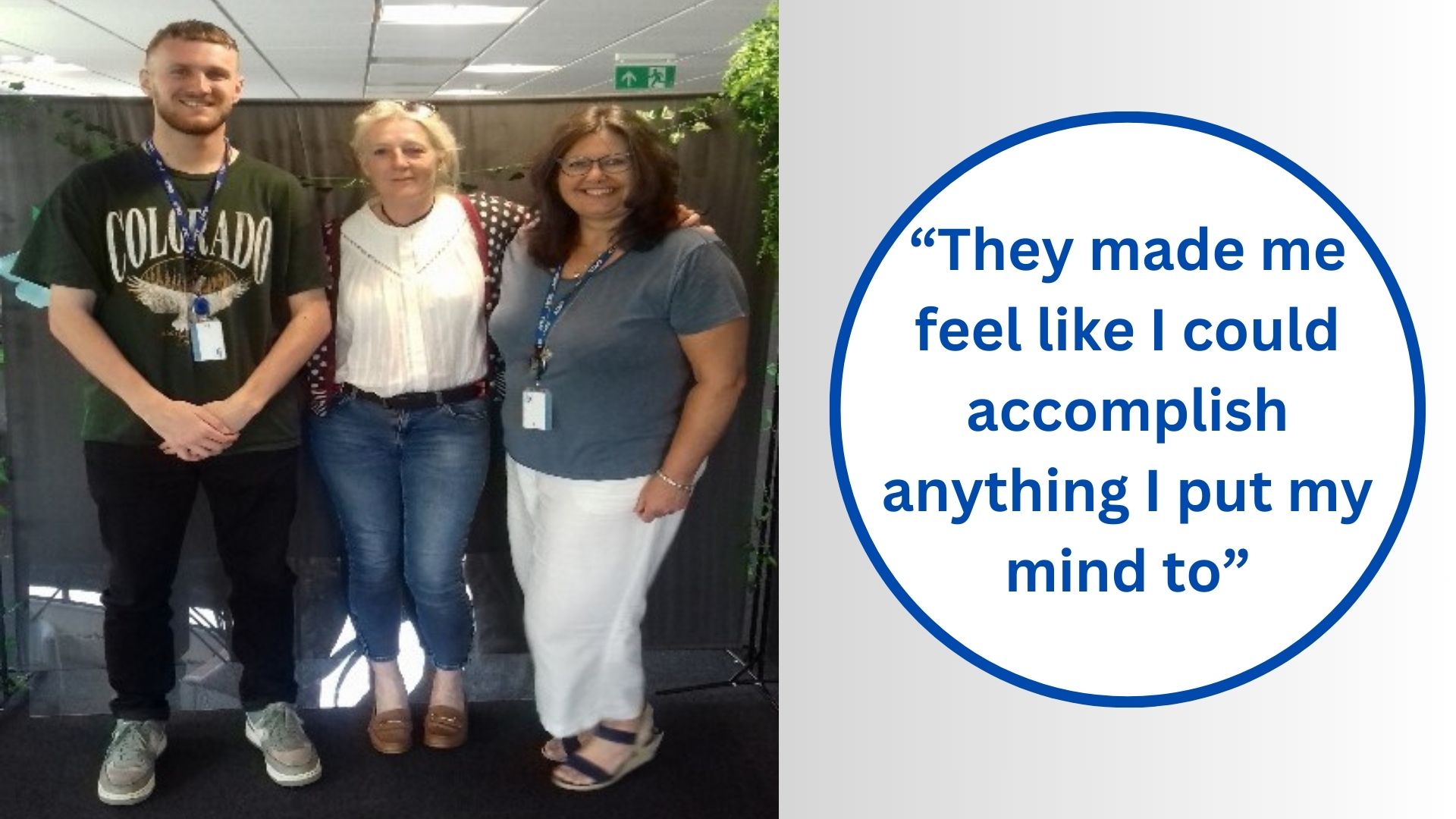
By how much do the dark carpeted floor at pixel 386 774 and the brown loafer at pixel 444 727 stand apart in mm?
17

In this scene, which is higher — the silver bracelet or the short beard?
the short beard

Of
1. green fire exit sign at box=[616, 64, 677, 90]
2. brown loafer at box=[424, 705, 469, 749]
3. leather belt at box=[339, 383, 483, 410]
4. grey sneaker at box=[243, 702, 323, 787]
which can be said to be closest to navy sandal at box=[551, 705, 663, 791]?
brown loafer at box=[424, 705, 469, 749]

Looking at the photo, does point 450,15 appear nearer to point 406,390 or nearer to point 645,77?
point 645,77

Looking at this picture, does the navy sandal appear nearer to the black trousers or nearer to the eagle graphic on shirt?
the black trousers

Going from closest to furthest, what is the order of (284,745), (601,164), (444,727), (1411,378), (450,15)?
1. (1411,378)
2. (601,164)
3. (284,745)
4. (444,727)
5. (450,15)

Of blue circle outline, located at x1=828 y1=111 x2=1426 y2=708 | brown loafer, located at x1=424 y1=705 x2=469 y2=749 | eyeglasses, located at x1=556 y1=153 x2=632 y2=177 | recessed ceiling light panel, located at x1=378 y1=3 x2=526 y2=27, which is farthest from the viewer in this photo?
recessed ceiling light panel, located at x1=378 y1=3 x2=526 y2=27

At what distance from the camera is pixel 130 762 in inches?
68.8

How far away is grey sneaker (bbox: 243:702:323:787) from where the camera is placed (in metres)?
1.79

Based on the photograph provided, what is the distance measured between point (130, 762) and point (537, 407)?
0.91m

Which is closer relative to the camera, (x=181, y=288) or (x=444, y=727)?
(x=181, y=288)

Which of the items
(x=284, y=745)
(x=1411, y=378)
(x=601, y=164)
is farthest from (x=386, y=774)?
(x=1411, y=378)

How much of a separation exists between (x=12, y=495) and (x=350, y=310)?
0.90m

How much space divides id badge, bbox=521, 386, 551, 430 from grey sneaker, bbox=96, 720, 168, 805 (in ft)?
2.84

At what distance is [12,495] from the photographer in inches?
80.4
